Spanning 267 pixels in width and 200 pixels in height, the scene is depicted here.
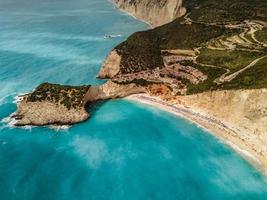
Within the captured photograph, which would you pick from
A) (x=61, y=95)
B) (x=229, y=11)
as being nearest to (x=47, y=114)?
(x=61, y=95)

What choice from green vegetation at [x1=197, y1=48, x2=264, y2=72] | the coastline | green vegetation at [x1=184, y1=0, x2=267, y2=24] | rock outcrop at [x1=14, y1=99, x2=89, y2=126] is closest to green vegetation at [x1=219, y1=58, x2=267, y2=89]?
green vegetation at [x1=197, y1=48, x2=264, y2=72]

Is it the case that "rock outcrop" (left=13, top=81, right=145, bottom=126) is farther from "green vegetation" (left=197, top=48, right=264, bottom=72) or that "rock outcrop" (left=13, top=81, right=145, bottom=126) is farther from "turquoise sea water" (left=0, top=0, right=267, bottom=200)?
"green vegetation" (left=197, top=48, right=264, bottom=72)

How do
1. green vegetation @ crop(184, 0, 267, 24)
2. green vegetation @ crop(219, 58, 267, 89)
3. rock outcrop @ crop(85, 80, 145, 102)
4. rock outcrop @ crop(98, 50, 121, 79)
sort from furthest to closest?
green vegetation @ crop(184, 0, 267, 24) < rock outcrop @ crop(98, 50, 121, 79) < rock outcrop @ crop(85, 80, 145, 102) < green vegetation @ crop(219, 58, 267, 89)

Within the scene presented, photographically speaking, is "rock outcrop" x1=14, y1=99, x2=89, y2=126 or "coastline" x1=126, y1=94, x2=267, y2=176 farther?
"rock outcrop" x1=14, y1=99, x2=89, y2=126

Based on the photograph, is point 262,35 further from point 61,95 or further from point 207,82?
point 61,95

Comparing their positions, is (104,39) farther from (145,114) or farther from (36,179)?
(36,179)

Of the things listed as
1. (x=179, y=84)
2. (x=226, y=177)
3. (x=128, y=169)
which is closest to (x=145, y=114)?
(x=179, y=84)
